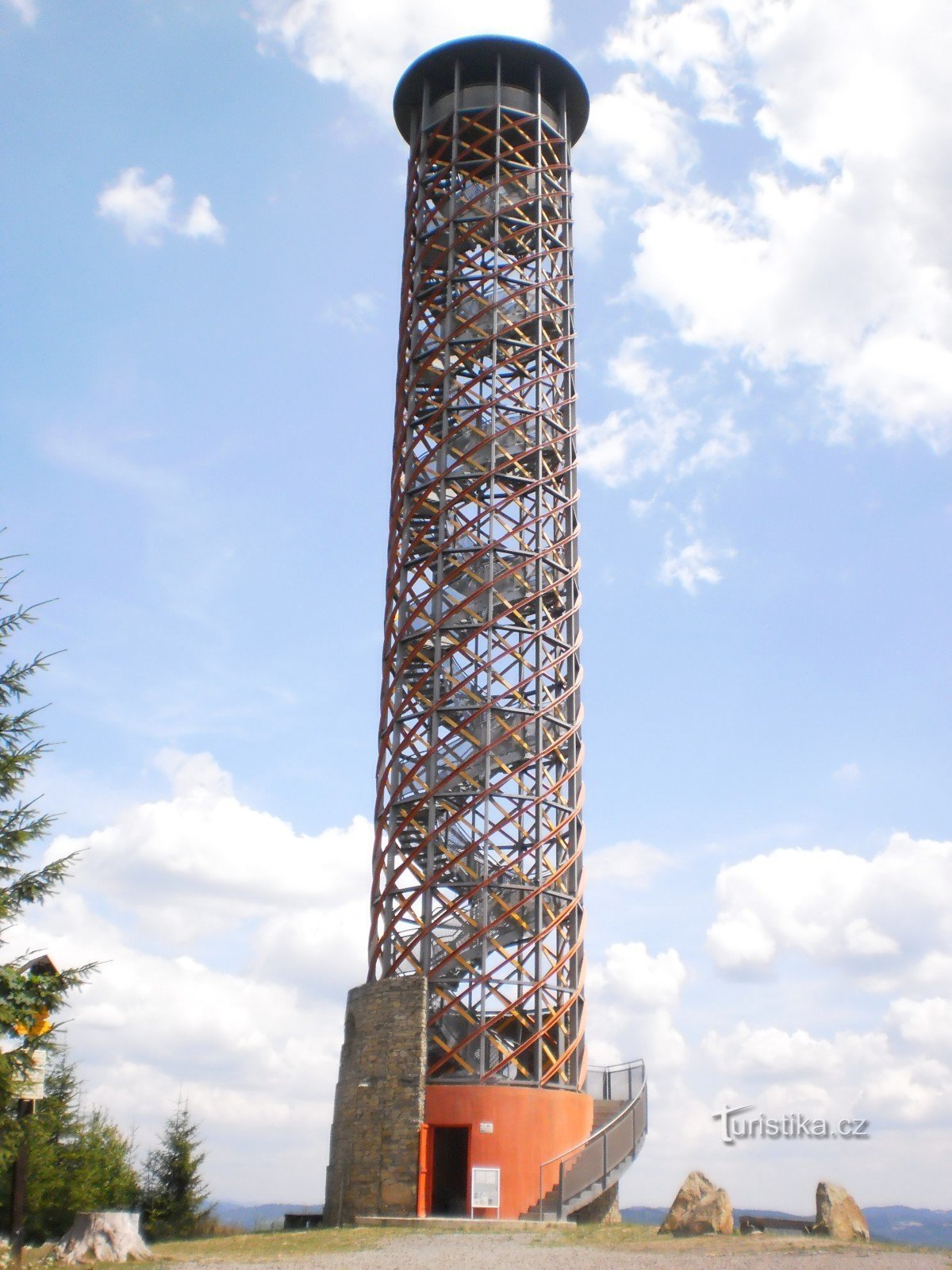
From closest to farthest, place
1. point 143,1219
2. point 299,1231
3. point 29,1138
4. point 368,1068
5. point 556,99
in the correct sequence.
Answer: point 29,1138, point 299,1231, point 368,1068, point 143,1219, point 556,99

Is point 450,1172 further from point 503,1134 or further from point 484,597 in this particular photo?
point 484,597

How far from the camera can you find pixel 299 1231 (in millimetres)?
19484

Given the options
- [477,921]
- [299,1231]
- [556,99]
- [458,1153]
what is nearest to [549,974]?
[477,921]

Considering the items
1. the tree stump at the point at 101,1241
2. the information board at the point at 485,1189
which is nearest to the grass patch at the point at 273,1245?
the tree stump at the point at 101,1241

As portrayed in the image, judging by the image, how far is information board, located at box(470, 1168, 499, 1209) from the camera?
20359mm

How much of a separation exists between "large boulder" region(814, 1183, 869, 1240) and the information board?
567cm

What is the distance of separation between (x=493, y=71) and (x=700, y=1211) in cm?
2382

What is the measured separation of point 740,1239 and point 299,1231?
7.34 m

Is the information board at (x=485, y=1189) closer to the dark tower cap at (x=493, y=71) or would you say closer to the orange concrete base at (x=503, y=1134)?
the orange concrete base at (x=503, y=1134)

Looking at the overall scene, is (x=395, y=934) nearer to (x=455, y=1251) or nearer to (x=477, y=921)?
(x=477, y=921)

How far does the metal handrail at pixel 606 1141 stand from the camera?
2061cm

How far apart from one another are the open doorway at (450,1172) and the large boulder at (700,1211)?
201 inches

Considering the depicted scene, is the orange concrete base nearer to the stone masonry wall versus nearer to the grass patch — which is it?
the stone masonry wall

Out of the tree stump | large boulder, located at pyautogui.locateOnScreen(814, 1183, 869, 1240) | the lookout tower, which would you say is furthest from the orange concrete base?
the tree stump
